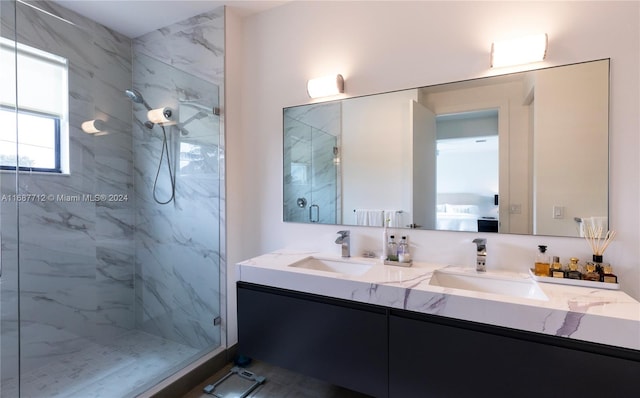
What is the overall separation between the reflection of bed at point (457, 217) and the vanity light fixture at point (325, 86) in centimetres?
99

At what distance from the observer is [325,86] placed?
1.99 m

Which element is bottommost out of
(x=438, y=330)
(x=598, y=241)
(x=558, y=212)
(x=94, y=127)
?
(x=438, y=330)

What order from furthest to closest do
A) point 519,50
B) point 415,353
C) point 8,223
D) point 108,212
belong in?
1. point 108,212
2. point 8,223
3. point 519,50
4. point 415,353

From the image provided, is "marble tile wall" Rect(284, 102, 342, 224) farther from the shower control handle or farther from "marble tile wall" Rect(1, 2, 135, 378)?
"marble tile wall" Rect(1, 2, 135, 378)

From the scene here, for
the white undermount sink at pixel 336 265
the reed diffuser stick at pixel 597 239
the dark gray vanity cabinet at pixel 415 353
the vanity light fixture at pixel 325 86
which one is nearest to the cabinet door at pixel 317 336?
the dark gray vanity cabinet at pixel 415 353

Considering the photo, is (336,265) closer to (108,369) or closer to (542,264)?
(542,264)

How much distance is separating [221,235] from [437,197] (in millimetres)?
1507

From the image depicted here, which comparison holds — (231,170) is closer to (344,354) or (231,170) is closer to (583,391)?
(344,354)

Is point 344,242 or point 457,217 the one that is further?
point 344,242

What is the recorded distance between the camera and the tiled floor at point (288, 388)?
1780 mm

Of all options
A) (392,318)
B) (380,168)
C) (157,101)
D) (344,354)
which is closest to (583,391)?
(392,318)

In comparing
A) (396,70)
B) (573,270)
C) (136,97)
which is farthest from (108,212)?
(573,270)

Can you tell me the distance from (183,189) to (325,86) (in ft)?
4.41

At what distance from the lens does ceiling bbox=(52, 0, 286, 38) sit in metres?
2.12
